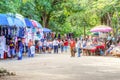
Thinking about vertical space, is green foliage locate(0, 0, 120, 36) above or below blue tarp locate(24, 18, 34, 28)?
above

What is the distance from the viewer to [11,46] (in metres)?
28.0

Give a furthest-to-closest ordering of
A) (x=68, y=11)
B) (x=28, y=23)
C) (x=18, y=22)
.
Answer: (x=68, y=11) < (x=28, y=23) < (x=18, y=22)

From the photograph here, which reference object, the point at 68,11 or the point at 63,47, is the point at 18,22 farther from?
the point at 68,11

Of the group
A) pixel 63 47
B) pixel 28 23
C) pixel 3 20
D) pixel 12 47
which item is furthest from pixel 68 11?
pixel 3 20

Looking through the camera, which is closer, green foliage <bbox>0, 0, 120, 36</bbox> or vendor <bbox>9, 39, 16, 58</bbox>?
vendor <bbox>9, 39, 16, 58</bbox>

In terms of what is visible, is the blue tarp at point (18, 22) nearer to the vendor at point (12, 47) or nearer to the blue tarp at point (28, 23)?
the vendor at point (12, 47)

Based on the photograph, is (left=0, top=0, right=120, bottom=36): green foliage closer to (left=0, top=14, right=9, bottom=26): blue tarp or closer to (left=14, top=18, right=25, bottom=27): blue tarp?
(left=14, top=18, right=25, bottom=27): blue tarp

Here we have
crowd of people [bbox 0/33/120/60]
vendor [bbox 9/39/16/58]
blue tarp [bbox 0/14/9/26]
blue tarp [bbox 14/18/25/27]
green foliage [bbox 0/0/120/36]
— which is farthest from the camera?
green foliage [bbox 0/0/120/36]

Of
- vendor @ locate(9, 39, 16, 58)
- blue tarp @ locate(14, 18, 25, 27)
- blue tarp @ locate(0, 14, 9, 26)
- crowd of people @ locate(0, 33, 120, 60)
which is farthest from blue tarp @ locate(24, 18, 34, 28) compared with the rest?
blue tarp @ locate(0, 14, 9, 26)

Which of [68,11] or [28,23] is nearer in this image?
[28,23]

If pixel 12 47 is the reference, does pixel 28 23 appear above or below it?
above

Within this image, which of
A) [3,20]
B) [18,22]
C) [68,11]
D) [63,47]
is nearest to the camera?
[3,20]

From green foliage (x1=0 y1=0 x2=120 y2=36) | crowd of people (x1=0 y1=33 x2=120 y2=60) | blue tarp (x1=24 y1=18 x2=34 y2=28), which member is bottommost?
crowd of people (x1=0 y1=33 x2=120 y2=60)

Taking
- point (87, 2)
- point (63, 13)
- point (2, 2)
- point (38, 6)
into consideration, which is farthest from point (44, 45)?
point (2, 2)
